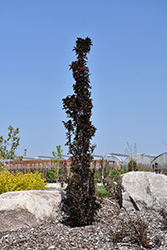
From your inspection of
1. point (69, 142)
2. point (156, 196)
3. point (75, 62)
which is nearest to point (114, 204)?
point (156, 196)

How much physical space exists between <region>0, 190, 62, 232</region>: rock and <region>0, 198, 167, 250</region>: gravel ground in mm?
145

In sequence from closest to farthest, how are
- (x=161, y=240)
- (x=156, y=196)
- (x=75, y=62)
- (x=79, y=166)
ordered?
(x=161, y=240), (x=79, y=166), (x=75, y=62), (x=156, y=196)

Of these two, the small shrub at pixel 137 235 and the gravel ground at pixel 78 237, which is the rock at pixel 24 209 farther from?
the small shrub at pixel 137 235

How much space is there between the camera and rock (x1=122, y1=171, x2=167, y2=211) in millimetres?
7262

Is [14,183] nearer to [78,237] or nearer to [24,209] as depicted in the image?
[24,209]

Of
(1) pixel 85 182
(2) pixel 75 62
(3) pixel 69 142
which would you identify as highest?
(2) pixel 75 62

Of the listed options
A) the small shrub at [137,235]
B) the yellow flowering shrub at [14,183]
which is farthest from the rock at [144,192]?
the yellow flowering shrub at [14,183]

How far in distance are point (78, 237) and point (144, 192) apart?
2873mm

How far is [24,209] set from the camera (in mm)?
6059

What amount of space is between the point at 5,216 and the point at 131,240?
2813mm

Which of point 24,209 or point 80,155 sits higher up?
point 80,155

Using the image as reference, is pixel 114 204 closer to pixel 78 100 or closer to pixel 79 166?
pixel 79 166

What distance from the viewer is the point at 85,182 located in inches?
237

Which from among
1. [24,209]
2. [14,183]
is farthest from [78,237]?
[14,183]
